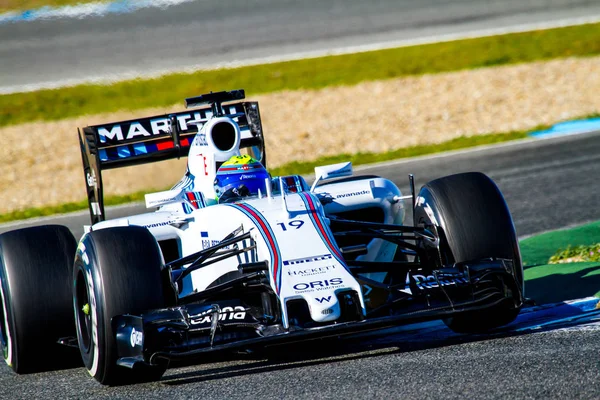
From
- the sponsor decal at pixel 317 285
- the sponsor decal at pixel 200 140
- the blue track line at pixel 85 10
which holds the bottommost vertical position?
the sponsor decal at pixel 317 285

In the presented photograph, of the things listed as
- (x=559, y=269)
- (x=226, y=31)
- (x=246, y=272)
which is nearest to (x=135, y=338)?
(x=246, y=272)

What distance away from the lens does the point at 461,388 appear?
481cm

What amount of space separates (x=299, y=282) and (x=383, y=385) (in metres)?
0.90

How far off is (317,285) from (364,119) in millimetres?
12743

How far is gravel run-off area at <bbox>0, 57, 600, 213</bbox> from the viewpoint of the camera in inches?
644

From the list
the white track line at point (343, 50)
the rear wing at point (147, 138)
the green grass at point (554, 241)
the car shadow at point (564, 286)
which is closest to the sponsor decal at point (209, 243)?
the rear wing at point (147, 138)

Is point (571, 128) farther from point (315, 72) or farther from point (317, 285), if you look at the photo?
point (317, 285)

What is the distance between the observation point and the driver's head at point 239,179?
714 cm

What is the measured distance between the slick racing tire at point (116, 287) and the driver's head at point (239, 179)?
51.5 inches

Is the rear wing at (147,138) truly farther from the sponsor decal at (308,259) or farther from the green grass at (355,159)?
the green grass at (355,159)

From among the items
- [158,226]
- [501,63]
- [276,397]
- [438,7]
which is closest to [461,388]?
[276,397]

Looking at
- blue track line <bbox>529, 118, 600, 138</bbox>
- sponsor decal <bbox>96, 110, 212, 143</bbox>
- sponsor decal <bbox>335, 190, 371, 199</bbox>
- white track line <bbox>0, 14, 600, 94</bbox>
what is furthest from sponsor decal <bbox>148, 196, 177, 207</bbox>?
white track line <bbox>0, 14, 600, 94</bbox>

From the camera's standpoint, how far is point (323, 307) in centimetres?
547

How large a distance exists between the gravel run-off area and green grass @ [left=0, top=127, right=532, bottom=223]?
371mm
